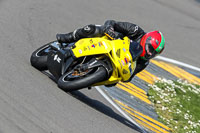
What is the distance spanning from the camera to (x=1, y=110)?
497 centimetres

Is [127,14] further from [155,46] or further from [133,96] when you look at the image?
[155,46]

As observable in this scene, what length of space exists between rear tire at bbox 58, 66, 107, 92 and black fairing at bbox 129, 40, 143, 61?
64 centimetres

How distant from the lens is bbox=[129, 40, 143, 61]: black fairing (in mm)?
6676

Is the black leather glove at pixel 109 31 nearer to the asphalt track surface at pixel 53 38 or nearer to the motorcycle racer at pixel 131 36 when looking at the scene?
the motorcycle racer at pixel 131 36

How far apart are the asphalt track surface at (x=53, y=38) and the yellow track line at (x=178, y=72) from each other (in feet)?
2.18

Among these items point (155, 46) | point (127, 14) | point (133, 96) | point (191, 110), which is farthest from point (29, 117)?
point (127, 14)

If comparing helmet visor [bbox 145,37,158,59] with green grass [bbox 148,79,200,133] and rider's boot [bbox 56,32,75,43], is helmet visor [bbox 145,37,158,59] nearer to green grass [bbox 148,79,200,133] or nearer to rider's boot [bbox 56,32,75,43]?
rider's boot [bbox 56,32,75,43]

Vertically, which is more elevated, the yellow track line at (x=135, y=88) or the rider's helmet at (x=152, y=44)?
the rider's helmet at (x=152, y=44)

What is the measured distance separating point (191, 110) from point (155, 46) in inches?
114

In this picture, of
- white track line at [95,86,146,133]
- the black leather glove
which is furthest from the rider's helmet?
white track line at [95,86,146,133]

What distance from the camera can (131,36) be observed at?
702 centimetres

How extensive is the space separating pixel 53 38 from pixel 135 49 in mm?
3628

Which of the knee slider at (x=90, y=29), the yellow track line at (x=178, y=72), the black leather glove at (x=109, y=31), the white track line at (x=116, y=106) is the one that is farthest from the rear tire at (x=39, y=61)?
the yellow track line at (x=178, y=72)

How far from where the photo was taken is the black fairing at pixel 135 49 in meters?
6.68
